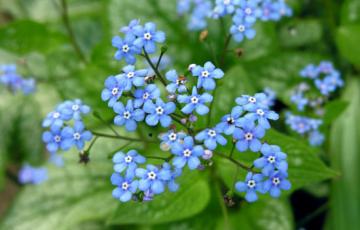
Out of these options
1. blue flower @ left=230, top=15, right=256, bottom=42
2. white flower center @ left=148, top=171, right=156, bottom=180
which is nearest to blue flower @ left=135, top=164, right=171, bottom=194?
white flower center @ left=148, top=171, right=156, bottom=180

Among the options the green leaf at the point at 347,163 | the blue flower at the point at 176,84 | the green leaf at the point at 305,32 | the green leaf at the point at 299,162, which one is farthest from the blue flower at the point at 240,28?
the green leaf at the point at 305,32

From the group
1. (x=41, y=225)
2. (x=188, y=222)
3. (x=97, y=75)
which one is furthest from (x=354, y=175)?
(x=41, y=225)

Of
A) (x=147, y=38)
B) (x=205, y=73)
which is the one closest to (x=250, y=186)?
(x=205, y=73)

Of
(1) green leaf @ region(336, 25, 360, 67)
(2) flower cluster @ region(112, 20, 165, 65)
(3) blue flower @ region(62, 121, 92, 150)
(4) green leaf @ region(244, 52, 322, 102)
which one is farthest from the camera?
(4) green leaf @ region(244, 52, 322, 102)

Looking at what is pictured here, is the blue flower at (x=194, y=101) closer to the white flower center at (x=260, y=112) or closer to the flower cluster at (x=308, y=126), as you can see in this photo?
the white flower center at (x=260, y=112)

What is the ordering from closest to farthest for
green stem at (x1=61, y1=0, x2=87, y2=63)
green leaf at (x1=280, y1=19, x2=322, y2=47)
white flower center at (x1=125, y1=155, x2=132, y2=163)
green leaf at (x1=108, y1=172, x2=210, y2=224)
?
white flower center at (x1=125, y1=155, x2=132, y2=163), green leaf at (x1=108, y1=172, x2=210, y2=224), green stem at (x1=61, y1=0, x2=87, y2=63), green leaf at (x1=280, y1=19, x2=322, y2=47)

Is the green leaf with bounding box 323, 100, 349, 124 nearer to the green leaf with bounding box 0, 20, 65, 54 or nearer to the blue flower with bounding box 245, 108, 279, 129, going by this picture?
the blue flower with bounding box 245, 108, 279, 129

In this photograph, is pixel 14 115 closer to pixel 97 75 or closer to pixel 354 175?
pixel 97 75
